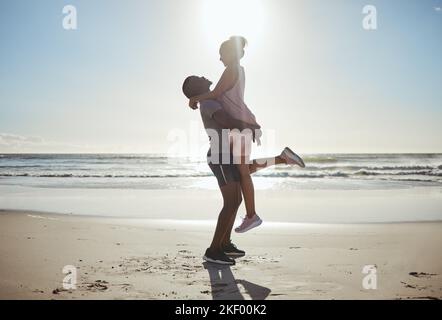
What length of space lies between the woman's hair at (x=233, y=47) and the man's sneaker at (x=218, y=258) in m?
2.01

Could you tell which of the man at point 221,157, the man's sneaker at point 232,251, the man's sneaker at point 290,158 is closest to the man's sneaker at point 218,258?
the man at point 221,157

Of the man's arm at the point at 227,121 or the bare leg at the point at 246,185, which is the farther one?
the bare leg at the point at 246,185

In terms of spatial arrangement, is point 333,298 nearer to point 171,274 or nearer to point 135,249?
point 171,274

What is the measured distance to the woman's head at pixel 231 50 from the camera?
4.60 meters

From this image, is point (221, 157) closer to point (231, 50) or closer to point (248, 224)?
point (248, 224)

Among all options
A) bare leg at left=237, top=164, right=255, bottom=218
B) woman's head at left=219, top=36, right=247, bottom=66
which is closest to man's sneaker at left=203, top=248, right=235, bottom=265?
bare leg at left=237, top=164, right=255, bottom=218

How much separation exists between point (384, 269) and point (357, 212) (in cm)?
516

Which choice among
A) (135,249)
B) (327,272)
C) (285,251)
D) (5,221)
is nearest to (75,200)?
(5,221)

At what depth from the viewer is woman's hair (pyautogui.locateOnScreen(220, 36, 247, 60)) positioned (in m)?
4.61

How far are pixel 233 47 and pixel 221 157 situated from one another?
1.12 metres

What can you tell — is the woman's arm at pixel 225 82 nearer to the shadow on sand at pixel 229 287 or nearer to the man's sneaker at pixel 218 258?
the man's sneaker at pixel 218 258

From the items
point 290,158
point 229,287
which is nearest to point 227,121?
point 290,158

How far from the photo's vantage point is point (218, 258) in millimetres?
4699

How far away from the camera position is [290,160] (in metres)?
4.91
